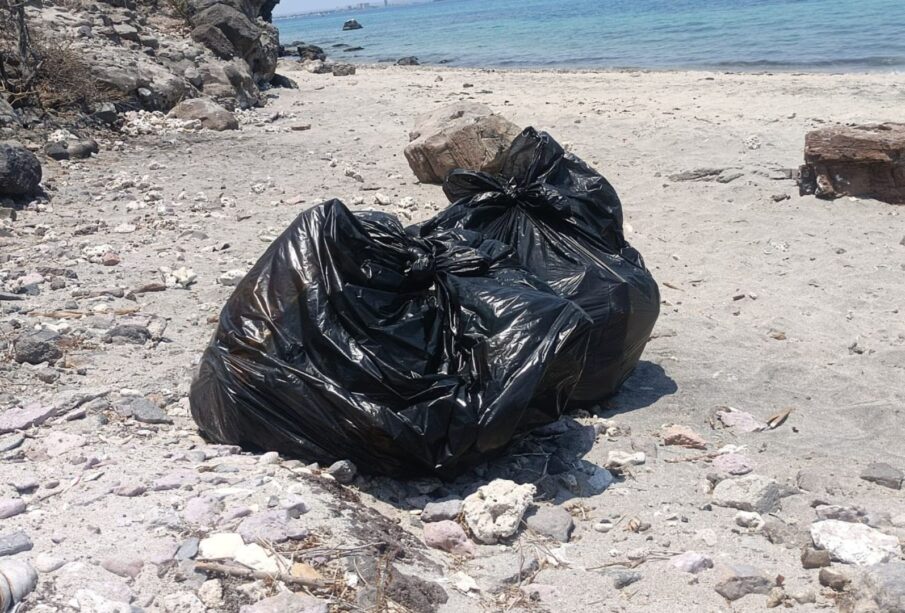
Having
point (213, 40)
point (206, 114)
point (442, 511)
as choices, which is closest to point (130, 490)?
point (442, 511)

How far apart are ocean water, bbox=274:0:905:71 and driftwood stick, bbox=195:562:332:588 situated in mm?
14520

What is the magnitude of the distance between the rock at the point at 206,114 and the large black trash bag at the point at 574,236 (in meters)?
5.56

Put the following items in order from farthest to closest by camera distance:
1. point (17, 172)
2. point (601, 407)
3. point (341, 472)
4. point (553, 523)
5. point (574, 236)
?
point (17, 172), point (574, 236), point (601, 407), point (341, 472), point (553, 523)

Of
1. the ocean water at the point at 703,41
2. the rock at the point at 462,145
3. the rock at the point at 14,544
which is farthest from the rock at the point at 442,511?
the ocean water at the point at 703,41

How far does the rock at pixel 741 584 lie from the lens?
7.43 feet

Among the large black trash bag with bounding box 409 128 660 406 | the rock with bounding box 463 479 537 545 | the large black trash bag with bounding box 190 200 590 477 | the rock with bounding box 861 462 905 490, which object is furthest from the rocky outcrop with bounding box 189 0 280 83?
the rock with bounding box 861 462 905 490

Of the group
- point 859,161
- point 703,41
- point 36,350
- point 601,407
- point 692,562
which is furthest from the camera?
point 703,41

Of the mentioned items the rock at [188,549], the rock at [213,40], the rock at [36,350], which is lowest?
the rock at [36,350]

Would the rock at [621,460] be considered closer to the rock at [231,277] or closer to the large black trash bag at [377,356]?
the large black trash bag at [377,356]

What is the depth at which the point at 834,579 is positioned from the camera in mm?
2275

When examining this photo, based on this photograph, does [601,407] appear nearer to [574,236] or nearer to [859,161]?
[574,236]

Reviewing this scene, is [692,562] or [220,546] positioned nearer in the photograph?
[220,546]

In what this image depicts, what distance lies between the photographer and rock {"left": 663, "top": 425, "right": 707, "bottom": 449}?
323 centimetres

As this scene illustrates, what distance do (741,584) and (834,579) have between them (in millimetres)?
238
